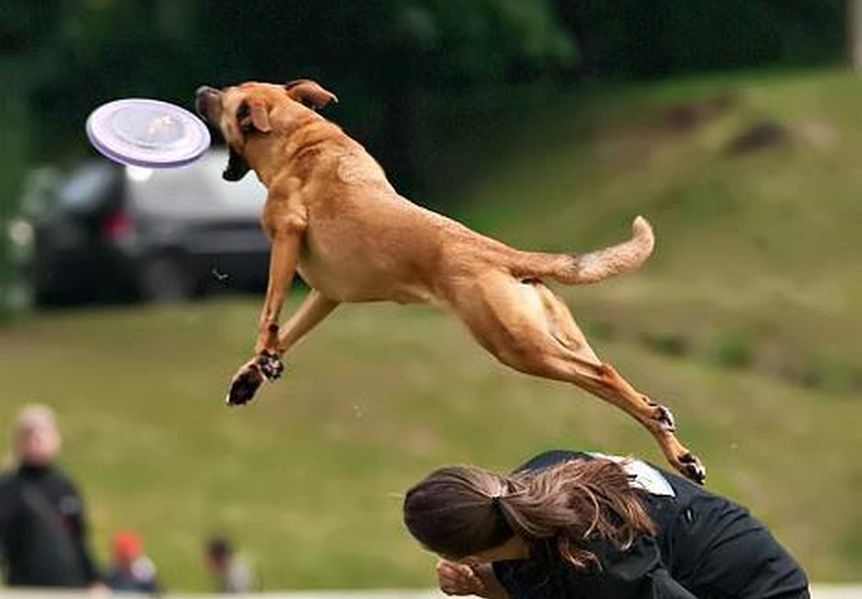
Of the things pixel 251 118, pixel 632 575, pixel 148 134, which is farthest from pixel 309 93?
pixel 632 575

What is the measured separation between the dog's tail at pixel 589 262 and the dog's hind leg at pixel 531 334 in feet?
0.14

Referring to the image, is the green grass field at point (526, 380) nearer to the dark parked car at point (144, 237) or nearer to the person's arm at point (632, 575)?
the dark parked car at point (144, 237)

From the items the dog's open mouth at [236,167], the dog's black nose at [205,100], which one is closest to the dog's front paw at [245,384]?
the dog's open mouth at [236,167]

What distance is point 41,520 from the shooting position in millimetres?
12109

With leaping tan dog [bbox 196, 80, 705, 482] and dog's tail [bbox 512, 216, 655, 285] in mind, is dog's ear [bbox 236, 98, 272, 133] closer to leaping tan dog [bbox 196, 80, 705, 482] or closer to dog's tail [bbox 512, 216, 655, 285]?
leaping tan dog [bbox 196, 80, 705, 482]

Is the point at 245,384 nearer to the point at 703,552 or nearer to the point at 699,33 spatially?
the point at 703,552

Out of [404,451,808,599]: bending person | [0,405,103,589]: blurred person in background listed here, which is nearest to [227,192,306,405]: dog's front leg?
[404,451,808,599]: bending person

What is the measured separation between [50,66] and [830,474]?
9.25 metres

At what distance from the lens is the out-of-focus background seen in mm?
18094

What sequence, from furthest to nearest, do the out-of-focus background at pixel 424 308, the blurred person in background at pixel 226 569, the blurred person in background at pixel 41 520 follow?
1. the out-of-focus background at pixel 424 308
2. the blurred person in background at pixel 226 569
3. the blurred person in background at pixel 41 520

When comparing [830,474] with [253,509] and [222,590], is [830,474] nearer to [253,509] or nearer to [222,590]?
[253,509]

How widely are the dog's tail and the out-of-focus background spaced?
10459 millimetres

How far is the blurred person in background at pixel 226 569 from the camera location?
→ 1510 cm

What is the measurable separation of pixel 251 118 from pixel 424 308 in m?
9.53
